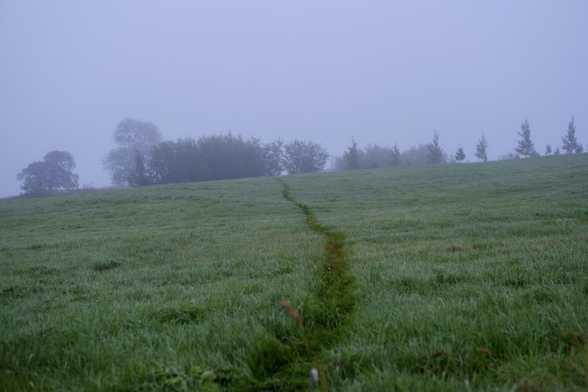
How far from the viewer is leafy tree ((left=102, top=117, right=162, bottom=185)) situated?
328ft

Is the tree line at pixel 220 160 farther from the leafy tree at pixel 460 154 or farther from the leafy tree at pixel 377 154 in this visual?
the leafy tree at pixel 460 154

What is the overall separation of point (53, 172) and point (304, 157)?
56.9 m

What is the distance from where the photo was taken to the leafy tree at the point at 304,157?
8806 cm

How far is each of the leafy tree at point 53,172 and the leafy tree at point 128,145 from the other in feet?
27.2

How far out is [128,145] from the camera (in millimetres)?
112125

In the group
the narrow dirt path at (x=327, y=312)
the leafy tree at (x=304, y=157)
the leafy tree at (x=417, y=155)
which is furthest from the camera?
the leafy tree at (x=417, y=155)

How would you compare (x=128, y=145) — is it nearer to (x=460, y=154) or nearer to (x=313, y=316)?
(x=460, y=154)

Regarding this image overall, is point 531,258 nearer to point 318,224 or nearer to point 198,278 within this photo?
point 198,278

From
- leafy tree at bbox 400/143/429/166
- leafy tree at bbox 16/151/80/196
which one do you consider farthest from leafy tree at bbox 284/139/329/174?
leafy tree at bbox 16/151/80/196

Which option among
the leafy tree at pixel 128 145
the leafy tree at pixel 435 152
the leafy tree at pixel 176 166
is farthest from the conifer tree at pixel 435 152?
the leafy tree at pixel 128 145

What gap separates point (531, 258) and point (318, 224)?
806 cm

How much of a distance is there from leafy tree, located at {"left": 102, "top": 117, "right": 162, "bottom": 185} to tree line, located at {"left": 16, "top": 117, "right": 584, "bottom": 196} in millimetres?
250

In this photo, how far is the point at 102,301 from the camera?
5.19 metres

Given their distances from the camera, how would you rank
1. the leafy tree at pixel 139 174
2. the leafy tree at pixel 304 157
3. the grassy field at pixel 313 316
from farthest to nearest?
the leafy tree at pixel 304 157 → the leafy tree at pixel 139 174 → the grassy field at pixel 313 316
